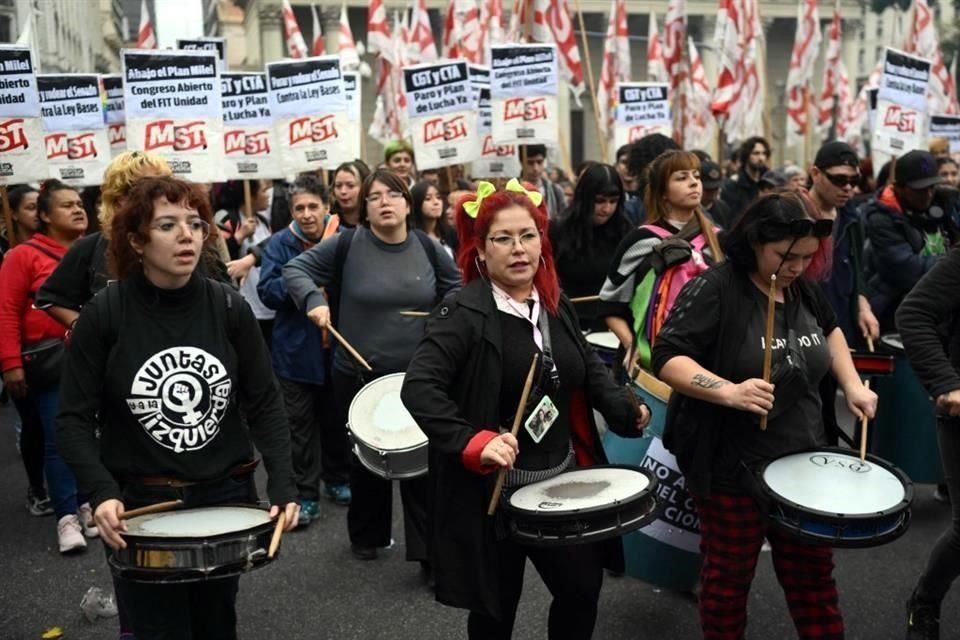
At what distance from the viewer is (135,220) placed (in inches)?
122

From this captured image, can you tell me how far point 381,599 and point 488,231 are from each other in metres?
2.26

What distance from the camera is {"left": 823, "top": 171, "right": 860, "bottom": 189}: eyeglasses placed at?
5.55m

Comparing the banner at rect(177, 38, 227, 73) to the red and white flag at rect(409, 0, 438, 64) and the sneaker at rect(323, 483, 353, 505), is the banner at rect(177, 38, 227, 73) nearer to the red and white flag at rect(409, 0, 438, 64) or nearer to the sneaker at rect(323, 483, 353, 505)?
the red and white flag at rect(409, 0, 438, 64)

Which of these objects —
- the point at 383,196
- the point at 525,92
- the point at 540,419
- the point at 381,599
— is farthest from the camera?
the point at 525,92

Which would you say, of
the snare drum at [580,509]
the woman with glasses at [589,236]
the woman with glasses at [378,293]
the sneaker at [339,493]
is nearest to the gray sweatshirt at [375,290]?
the woman with glasses at [378,293]

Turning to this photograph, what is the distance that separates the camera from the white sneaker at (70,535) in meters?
5.50

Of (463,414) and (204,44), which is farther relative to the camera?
(204,44)

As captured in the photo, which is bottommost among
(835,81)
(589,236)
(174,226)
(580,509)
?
(580,509)

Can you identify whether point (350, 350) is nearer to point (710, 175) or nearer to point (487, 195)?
point (487, 195)

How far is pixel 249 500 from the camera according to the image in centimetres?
335

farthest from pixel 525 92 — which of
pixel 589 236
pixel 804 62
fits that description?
pixel 804 62

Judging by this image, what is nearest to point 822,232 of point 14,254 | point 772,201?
point 772,201

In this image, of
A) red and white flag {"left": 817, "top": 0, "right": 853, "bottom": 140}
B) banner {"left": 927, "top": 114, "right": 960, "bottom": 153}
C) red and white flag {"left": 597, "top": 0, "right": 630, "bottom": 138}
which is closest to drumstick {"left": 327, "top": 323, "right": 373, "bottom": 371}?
banner {"left": 927, "top": 114, "right": 960, "bottom": 153}

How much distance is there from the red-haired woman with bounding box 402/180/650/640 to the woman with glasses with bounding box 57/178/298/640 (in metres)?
0.51
